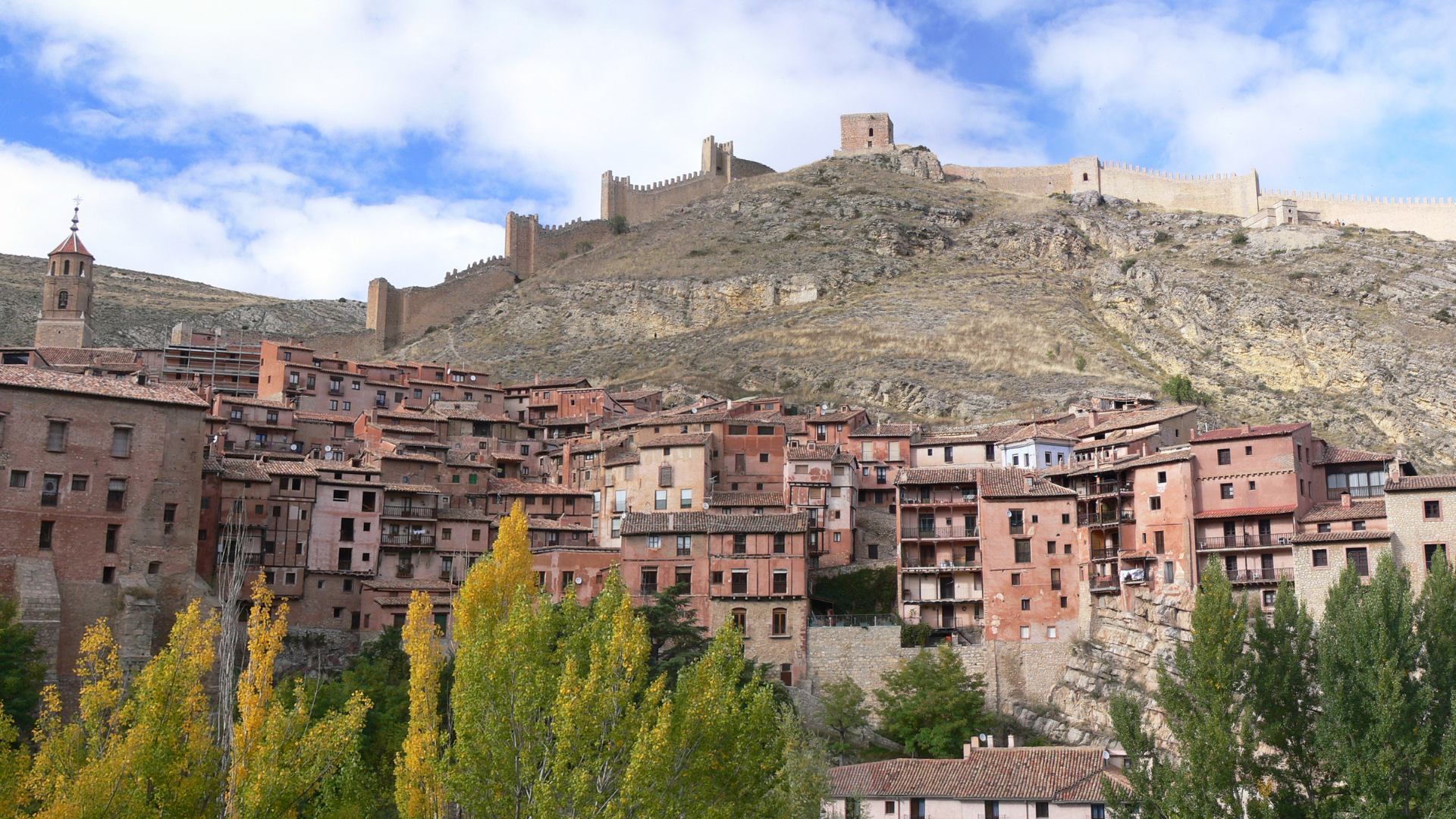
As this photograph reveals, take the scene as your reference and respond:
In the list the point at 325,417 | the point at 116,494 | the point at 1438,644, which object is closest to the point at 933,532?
the point at 1438,644

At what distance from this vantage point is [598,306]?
388 feet

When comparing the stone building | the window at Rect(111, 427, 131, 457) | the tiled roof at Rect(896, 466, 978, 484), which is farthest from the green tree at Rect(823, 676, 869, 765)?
the window at Rect(111, 427, 131, 457)

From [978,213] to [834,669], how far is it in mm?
82818

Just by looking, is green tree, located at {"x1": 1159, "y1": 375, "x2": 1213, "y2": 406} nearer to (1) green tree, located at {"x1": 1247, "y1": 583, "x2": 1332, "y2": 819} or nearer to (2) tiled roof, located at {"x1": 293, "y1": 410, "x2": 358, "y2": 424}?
(1) green tree, located at {"x1": 1247, "y1": 583, "x2": 1332, "y2": 819}

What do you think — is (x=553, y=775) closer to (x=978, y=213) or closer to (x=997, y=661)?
(x=997, y=661)

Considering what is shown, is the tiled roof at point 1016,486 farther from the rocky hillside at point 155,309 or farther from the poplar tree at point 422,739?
the rocky hillside at point 155,309

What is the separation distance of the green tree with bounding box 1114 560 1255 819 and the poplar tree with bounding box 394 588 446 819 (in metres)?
18.2

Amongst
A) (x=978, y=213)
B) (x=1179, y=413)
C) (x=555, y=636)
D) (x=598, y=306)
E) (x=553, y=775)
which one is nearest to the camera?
(x=553, y=775)

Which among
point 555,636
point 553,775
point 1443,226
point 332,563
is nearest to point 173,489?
point 332,563

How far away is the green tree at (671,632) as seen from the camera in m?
49.4

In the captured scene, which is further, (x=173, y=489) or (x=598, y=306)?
(x=598, y=306)

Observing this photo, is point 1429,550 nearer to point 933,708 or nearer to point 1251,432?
point 1251,432

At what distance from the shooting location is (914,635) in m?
56.8

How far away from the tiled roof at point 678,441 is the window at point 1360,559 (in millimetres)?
27738
